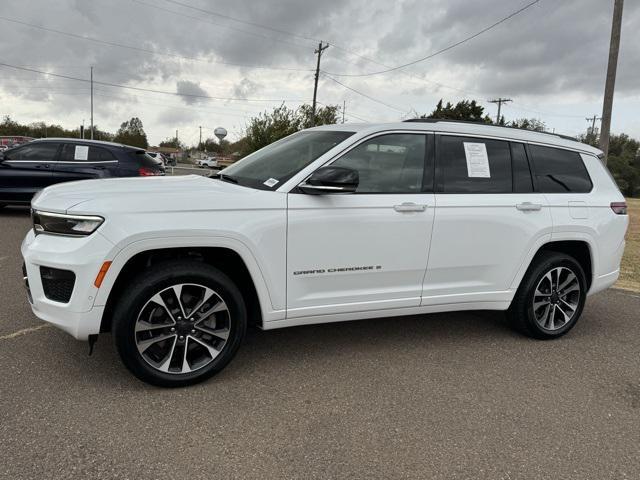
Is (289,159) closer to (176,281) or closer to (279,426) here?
(176,281)

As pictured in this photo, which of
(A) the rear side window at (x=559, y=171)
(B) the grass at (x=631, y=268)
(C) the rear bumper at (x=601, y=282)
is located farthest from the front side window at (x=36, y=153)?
(B) the grass at (x=631, y=268)

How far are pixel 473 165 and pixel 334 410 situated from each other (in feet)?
7.16

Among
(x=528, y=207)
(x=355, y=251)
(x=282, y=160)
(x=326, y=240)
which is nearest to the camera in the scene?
(x=326, y=240)

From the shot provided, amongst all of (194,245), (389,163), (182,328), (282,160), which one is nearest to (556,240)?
(389,163)

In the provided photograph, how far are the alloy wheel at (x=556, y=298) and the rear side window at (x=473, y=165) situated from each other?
0.92 m

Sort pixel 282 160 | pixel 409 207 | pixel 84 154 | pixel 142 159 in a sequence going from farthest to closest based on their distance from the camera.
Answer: pixel 142 159 < pixel 84 154 < pixel 282 160 < pixel 409 207

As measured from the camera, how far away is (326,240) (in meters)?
3.28

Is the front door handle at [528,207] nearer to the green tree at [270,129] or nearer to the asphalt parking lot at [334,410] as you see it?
the asphalt parking lot at [334,410]

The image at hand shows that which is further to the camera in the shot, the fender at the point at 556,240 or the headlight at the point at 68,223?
the fender at the point at 556,240

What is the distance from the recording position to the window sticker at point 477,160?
3.87 metres

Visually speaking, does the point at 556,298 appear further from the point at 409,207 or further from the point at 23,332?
the point at 23,332

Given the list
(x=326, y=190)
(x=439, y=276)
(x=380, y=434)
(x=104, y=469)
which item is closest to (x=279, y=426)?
(x=380, y=434)

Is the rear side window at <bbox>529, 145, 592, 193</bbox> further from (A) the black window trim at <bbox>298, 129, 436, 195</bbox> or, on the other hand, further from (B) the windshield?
(B) the windshield

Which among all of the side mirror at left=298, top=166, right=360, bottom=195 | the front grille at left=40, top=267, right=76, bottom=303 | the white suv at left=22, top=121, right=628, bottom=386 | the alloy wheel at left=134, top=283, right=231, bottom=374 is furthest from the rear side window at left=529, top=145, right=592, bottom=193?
the front grille at left=40, top=267, right=76, bottom=303
